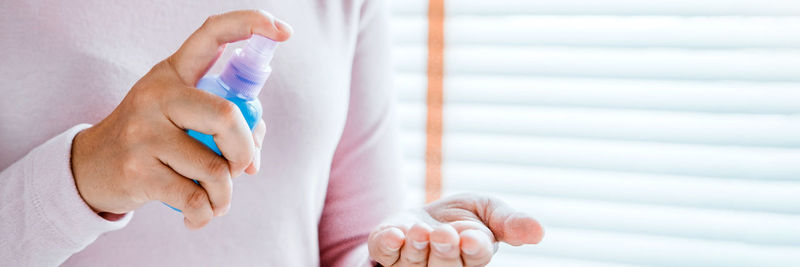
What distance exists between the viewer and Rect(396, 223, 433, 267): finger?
1.49 ft

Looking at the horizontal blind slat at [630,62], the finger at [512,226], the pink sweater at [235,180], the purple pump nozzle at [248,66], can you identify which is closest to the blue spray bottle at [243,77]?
the purple pump nozzle at [248,66]

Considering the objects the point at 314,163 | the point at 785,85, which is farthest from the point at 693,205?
the point at 314,163

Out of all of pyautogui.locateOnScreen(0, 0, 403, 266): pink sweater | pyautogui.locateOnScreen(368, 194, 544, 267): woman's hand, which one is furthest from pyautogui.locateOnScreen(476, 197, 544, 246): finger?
pyautogui.locateOnScreen(0, 0, 403, 266): pink sweater

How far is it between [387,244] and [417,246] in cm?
3

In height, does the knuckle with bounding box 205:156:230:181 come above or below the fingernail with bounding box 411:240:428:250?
above

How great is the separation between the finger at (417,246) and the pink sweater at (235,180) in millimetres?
201

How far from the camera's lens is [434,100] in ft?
3.51

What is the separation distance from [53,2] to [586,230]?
2.76 ft

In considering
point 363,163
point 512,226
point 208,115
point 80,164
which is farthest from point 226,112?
point 363,163

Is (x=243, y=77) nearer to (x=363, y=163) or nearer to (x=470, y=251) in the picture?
(x=470, y=251)

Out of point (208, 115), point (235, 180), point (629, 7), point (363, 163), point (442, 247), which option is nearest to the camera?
point (208, 115)

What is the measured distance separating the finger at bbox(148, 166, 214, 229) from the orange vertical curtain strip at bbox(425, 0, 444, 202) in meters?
0.73

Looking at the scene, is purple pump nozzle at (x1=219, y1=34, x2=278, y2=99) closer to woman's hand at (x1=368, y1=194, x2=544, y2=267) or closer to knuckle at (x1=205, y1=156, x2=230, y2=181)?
knuckle at (x1=205, y1=156, x2=230, y2=181)

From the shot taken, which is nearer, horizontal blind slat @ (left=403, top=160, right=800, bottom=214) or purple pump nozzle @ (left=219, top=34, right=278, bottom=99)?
purple pump nozzle @ (left=219, top=34, right=278, bottom=99)
